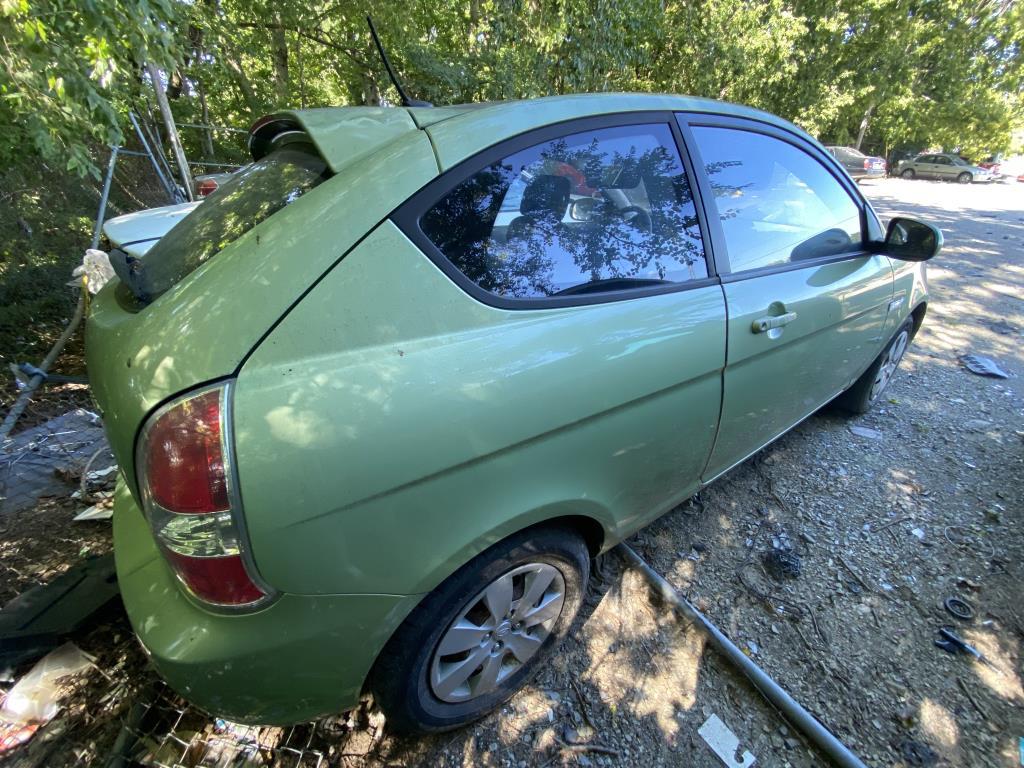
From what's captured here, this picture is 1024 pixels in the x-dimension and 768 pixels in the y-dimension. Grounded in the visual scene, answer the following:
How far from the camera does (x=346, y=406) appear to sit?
3.46ft

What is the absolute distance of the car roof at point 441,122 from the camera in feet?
4.25

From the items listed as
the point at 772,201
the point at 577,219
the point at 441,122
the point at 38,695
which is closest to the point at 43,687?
the point at 38,695

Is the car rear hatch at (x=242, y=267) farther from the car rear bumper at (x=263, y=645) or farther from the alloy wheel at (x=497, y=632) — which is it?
the alloy wheel at (x=497, y=632)

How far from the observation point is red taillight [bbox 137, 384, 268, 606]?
38.9 inches

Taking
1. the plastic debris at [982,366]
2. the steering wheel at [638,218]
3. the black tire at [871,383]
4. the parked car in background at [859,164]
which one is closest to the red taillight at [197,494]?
the steering wheel at [638,218]

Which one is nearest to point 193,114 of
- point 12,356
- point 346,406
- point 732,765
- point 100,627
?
point 12,356

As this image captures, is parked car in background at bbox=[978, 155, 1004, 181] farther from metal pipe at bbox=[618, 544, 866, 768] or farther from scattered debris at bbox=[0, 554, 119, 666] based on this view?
scattered debris at bbox=[0, 554, 119, 666]

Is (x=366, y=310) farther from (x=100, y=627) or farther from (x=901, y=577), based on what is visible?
(x=901, y=577)

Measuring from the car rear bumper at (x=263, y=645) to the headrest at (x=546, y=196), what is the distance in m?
1.10

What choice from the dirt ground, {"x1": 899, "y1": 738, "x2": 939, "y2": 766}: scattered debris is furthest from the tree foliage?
{"x1": 899, "y1": 738, "x2": 939, "y2": 766}: scattered debris

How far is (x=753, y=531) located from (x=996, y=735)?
1.02 m

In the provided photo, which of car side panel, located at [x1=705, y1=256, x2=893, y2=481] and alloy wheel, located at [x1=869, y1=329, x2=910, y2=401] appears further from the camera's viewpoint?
alloy wheel, located at [x1=869, y1=329, x2=910, y2=401]

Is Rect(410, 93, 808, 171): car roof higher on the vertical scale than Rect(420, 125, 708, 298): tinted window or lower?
higher

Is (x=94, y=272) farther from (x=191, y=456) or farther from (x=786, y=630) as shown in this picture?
(x=786, y=630)
